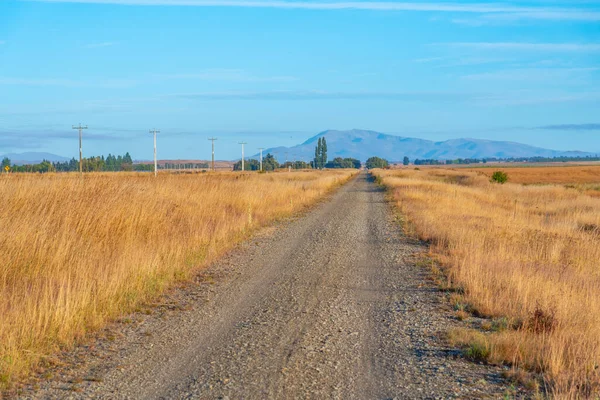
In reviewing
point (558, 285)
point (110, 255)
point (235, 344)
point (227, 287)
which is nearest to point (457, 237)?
point (558, 285)

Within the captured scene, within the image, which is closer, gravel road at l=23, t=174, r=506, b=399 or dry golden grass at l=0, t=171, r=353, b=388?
gravel road at l=23, t=174, r=506, b=399

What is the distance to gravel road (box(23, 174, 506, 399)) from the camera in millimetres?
5012

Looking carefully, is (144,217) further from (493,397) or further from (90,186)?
(493,397)

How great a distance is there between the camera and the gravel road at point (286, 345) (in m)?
5.01

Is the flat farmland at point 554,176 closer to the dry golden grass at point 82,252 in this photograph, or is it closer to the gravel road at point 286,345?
the dry golden grass at point 82,252

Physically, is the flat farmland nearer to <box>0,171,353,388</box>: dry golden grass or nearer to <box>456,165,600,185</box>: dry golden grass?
<box>456,165,600,185</box>: dry golden grass

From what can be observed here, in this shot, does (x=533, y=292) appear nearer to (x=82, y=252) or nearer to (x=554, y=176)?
(x=82, y=252)

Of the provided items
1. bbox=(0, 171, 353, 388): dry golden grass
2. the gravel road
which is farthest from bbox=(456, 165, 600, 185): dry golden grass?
the gravel road

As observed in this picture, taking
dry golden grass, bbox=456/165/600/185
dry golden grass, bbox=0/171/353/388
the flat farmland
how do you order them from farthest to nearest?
dry golden grass, bbox=456/165/600/185 < the flat farmland < dry golden grass, bbox=0/171/353/388

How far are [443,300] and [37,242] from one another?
621cm

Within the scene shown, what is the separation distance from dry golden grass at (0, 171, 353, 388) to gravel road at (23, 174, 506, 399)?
0.43 m

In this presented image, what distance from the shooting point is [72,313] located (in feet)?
21.8

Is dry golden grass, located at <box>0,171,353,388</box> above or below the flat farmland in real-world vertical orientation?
above

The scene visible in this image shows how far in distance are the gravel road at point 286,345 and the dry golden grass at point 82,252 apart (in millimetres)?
431
